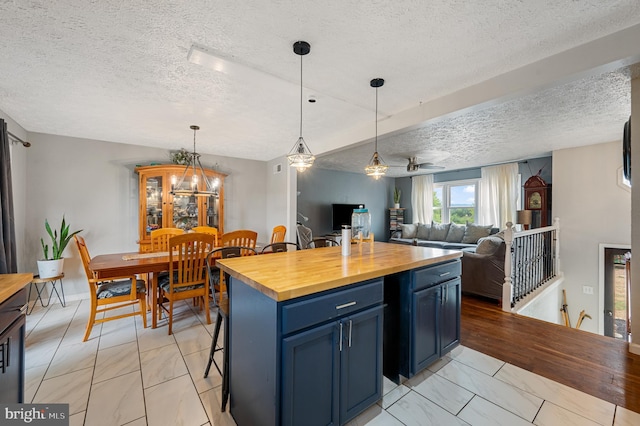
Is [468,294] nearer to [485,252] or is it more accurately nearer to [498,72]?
[485,252]

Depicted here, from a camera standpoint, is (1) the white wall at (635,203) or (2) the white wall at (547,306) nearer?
(1) the white wall at (635,203)

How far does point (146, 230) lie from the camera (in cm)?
409

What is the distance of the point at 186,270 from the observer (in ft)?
8.86

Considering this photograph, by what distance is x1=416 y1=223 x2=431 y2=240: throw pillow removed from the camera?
686 cm

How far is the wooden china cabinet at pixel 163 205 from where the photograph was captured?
406cm

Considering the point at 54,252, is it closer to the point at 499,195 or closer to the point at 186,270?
the point at 186,270

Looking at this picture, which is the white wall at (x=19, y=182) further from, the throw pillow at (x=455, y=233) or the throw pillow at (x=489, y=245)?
the throw pillow at (x=455, y=233)

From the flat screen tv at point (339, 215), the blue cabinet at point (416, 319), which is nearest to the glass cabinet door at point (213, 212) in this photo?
the flat screen tv at point (339, 215)

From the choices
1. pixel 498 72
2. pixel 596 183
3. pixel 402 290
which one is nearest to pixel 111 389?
pixel 402 290

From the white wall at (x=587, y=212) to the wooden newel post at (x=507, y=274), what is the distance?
222cm

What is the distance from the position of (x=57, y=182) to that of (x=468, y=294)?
6190 mm

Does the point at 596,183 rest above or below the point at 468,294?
above

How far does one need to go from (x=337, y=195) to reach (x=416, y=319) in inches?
213

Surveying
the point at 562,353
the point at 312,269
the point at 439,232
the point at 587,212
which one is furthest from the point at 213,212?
the point at 587,212
